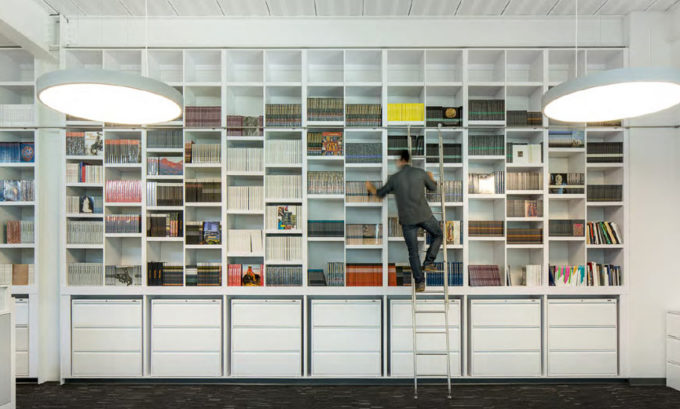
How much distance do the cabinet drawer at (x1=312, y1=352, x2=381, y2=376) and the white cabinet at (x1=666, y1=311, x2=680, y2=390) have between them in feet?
10.3

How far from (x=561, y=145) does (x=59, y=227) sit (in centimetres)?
571

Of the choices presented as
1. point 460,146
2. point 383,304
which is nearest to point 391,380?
point 383,304

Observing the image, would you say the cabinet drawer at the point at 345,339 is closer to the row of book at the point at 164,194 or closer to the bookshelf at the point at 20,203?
the row of book at the point at 164,194

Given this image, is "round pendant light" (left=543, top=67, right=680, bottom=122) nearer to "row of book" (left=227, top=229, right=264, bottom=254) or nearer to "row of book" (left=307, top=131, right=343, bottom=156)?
"row of book" (left=307, top=131, right=343, bottom=156)

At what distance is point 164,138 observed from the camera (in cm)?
428

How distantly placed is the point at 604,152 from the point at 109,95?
483cm

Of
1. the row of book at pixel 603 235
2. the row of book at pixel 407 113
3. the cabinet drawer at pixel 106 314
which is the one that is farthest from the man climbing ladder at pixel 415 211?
the cabinet drawer at pixel 106 314

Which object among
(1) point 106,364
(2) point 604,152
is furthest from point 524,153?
(1) point 106,364

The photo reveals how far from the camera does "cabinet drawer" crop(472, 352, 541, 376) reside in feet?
13.7

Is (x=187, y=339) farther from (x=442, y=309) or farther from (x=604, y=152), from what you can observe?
(x=604, y=152)

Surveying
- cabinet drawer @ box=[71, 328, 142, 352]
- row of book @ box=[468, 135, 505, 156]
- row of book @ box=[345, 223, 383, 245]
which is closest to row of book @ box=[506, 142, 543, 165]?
row of book @ box=[468, 135, 505, 156]

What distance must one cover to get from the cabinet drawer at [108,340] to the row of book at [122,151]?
6.12ft

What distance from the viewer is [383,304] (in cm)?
423

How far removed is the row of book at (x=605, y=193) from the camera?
4.29 meters
